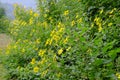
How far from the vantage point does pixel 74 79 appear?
3455mm

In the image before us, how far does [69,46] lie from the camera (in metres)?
3.74

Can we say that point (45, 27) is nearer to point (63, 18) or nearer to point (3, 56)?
point (63, 18)

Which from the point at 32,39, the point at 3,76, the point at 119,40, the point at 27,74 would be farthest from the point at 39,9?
the point at 119,40

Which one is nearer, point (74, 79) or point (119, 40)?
point (74, 79)

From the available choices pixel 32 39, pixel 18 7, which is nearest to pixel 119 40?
pixel 32 39

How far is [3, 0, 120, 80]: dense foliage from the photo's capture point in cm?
323

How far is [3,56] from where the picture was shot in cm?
592

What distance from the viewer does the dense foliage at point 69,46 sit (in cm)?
323

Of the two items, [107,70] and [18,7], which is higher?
[18,7]

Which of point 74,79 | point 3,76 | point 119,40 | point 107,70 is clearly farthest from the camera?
point 3,76

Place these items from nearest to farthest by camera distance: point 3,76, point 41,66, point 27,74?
point 41,66 → point 27,74 → point 3,76

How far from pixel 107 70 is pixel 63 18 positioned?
2.25m

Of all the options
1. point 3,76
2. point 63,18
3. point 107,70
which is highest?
point 63,18

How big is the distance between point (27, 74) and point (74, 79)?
1198mm
